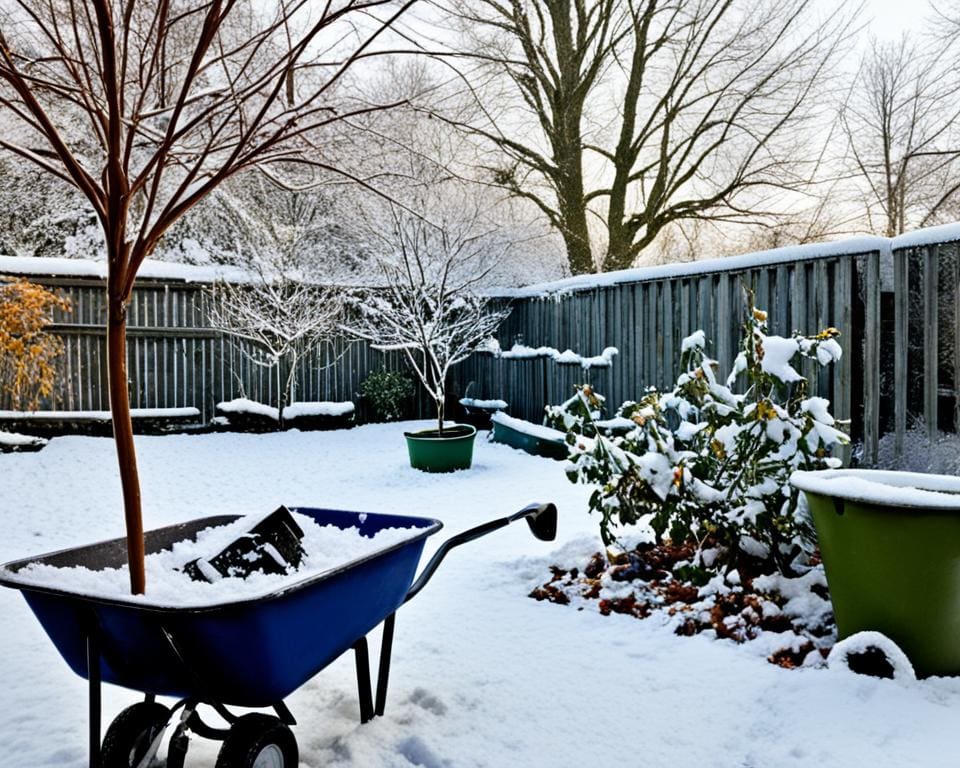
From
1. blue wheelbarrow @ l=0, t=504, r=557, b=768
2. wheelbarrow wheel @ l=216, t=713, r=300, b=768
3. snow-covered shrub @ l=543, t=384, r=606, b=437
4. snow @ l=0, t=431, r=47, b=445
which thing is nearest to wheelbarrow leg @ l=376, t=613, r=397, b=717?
blue wheelbarrow @ l=0, t=504, r=557, b=768

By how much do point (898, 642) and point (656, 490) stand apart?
107 cm

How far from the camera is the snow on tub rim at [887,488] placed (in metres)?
1.99

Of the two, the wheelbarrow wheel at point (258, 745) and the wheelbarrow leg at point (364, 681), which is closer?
the wheelbarrow wheel at point (258, 745)

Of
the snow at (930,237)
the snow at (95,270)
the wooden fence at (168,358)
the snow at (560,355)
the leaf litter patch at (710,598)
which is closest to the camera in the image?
the leaf litter patch at (710,598)

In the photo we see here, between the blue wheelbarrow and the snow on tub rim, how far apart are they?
1.32 meters

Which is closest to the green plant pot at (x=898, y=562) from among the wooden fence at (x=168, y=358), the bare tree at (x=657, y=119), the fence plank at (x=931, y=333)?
the fence plank at (x=931, y=333)

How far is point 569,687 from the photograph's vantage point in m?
2.23

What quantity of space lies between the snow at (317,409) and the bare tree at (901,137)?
970 centimetres

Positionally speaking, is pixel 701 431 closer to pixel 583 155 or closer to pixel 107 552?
pixel 107 552

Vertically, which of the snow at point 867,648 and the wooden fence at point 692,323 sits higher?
the wooden fence at point 692,323

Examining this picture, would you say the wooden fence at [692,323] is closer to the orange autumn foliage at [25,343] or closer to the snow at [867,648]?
the snow at [867,648]

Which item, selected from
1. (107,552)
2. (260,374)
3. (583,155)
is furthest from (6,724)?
(583,155)

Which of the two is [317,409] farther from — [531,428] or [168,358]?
[531,428]

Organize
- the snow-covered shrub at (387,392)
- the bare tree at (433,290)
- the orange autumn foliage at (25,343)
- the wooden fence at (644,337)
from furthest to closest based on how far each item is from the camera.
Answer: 1. the snow-covered shrub at (387,392)
2. the bare tree at (433,290)
3. the orange autumn foliage at (25,343)
4. the wooden fence at (644,337)
